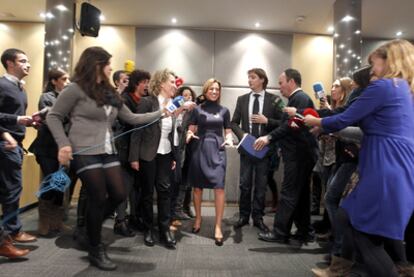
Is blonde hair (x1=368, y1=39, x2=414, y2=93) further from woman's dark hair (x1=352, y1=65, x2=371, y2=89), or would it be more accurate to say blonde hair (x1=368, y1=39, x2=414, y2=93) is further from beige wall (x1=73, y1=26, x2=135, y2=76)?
beige wall (x1=73, y1=26, x2=135, y2=76)

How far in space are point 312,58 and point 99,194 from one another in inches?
199

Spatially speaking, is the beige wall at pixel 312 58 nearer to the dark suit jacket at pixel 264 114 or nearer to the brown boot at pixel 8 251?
the dark suit jacket at pixel 264 114

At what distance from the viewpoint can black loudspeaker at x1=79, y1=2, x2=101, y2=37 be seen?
184 inches

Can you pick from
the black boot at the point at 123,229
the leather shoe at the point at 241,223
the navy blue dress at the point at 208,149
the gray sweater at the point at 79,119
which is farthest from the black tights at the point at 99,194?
the leather shoe at the point at 241,223

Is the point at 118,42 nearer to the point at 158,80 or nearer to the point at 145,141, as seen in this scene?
the point at 158,80

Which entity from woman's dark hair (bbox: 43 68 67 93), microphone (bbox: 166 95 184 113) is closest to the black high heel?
microphone (bbox: 166 95 184 113)

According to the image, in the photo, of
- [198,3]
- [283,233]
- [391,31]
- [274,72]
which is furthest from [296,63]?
[283,233]

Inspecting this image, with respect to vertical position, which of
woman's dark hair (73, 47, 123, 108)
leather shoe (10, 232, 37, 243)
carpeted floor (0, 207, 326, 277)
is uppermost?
woman's dark hair (73, 47, 123, 108)

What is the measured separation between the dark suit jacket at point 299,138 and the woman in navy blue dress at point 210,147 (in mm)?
482

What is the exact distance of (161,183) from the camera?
9.69ft

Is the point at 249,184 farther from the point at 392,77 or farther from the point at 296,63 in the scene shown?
the point at 296,63

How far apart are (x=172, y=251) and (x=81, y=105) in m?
1.36

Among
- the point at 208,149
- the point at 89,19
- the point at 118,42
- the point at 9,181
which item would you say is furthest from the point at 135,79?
the point at 118,42

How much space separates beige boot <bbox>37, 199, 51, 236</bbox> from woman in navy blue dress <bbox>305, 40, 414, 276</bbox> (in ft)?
8.46
